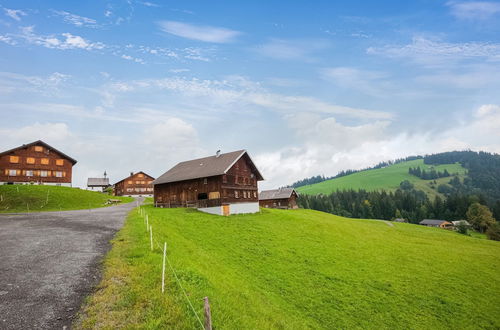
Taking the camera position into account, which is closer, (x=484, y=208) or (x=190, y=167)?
(x=190, y=167)

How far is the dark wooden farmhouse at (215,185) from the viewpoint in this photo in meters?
44.9

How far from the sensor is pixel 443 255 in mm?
35188

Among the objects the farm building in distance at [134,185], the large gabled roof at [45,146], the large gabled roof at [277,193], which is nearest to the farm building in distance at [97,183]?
the farm building in distance at [134,185]

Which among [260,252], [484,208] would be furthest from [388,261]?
[484,208]

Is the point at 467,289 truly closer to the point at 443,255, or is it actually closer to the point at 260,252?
the point at 443,255

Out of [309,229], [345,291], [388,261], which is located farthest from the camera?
[309,229]

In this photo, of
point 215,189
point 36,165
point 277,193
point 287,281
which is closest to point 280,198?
point 277,193

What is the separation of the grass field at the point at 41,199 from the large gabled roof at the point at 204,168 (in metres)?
14.6

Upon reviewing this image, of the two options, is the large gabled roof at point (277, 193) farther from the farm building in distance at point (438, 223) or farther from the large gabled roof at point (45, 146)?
the farm building in distance at point (438, 223)

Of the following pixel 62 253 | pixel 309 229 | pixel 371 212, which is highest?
pixel 62 253

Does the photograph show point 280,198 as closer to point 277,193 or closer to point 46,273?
point 277,193

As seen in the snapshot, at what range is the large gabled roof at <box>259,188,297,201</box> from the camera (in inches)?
3470

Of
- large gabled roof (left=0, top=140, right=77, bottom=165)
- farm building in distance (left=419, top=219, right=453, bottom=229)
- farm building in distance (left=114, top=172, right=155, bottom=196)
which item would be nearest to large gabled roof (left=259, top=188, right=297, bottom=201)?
farm building in distance (left=114, top=172, right=155, bottom=196)

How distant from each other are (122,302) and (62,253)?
870 cm
